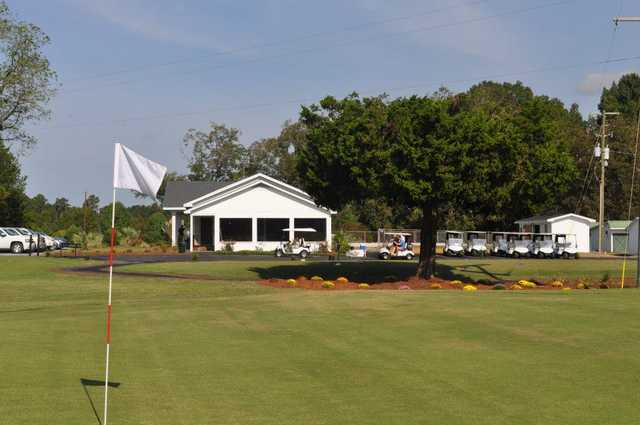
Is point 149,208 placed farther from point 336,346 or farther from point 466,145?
point 336,346

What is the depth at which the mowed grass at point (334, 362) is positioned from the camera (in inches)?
370

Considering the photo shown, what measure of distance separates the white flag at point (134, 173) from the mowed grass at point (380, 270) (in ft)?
84.0

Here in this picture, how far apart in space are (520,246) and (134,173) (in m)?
50.9

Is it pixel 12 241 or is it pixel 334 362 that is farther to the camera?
pixel 12 241

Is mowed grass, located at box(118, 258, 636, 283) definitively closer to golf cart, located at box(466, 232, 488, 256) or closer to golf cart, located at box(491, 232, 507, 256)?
golf cart, located at box(466, 232, 488, 256)

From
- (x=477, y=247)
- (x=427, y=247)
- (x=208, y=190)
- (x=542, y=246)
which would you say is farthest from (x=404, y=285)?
(x=208, y=190)

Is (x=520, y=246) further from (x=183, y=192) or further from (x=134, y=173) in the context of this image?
(x=134, y=173)

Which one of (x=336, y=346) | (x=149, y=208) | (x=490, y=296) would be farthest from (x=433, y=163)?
(x=149, y=208)

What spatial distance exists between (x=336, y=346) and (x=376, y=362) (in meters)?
1.73

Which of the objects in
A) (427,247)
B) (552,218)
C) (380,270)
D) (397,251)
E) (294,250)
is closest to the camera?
(427,247)

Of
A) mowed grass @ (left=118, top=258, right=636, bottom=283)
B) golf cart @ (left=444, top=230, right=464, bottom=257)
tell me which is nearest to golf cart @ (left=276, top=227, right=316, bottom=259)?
mowed grass @ (left=118, top=258, right=636, bottom=283)

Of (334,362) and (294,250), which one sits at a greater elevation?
(294,250)

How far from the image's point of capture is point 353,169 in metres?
32.6

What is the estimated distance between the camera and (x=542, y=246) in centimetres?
5775
